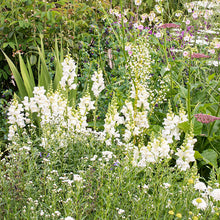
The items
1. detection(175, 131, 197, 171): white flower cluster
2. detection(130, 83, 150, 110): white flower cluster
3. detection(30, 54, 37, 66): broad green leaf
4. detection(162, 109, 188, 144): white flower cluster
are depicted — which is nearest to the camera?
detection(175, 131, 197, 171): white flower cluster

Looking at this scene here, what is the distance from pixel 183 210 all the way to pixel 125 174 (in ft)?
1.25

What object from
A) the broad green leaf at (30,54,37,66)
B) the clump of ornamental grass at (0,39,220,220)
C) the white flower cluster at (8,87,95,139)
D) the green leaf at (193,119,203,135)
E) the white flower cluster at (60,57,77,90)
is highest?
the white flower cluster at (60,57,77,90)

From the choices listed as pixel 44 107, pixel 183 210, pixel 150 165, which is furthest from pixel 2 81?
pixel 183 210

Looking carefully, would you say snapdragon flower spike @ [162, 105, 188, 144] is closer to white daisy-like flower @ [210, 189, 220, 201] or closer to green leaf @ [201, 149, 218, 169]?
green leaf @ [201, 149, 218, 169]

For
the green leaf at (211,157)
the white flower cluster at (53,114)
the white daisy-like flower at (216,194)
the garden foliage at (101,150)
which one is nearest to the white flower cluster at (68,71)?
the garden foliage at (101,150)

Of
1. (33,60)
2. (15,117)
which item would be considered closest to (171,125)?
(15,117)

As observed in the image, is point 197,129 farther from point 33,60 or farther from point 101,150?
point 33,60

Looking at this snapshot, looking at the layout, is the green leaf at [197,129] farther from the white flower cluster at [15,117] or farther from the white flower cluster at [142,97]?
the white flower cluster at [15,117]

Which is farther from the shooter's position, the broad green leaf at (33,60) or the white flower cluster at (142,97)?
the broad green leaf at (33,60)

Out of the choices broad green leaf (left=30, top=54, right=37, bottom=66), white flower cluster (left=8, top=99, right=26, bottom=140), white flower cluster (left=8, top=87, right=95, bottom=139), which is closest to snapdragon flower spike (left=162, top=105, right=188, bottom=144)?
white flower cluster (left=8, top=87, right=95, bottom=139)

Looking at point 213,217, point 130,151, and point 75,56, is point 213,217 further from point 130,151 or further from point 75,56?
point 75,56

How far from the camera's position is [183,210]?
170cm

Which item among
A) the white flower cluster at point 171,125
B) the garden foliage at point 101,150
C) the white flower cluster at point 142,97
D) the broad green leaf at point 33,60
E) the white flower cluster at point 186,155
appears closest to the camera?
the garden foliage at point 101,150

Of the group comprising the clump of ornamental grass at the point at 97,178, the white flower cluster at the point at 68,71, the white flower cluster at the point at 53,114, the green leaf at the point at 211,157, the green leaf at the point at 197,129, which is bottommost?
the green leaf at the point at 211,157
